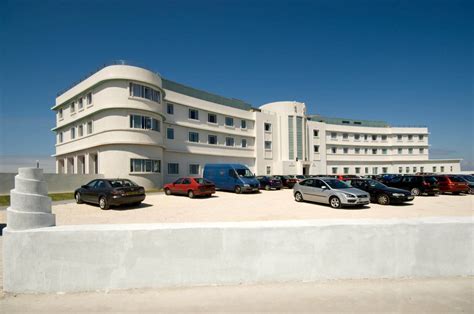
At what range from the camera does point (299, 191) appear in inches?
624

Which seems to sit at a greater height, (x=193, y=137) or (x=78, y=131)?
(x=78, y=131)

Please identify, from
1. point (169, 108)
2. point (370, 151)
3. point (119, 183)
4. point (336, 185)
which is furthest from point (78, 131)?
point (370, 151)

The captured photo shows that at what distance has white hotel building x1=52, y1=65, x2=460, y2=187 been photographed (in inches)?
990

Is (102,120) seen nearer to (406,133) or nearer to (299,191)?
(299,191)

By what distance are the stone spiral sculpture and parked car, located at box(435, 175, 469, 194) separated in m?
25.6

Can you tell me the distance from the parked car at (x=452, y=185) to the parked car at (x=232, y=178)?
1527 cm

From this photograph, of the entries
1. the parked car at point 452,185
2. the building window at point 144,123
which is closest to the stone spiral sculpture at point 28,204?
the building window at point 144,123

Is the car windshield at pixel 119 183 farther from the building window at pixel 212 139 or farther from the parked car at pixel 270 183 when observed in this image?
the building window at pixel 212 139

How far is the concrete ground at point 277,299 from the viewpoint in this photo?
322cm

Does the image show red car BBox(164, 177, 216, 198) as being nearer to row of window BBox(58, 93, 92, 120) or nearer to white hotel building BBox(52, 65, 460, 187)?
white hotel building BBox(52, 65, 460, 187)

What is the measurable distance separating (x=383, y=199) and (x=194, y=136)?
2553 centimetres

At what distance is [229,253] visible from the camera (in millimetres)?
3797

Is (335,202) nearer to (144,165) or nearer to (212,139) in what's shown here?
(144,165)

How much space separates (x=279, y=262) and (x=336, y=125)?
5830cm
